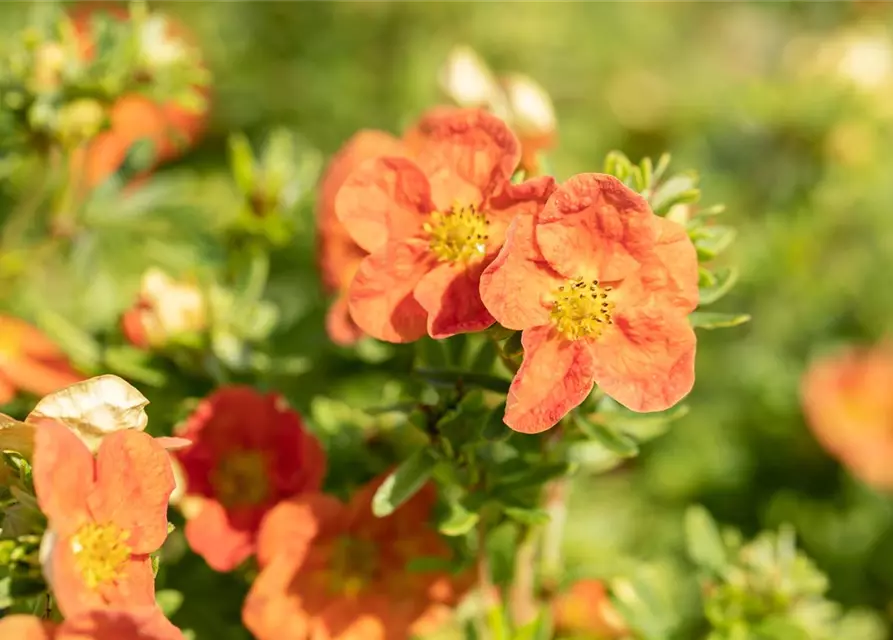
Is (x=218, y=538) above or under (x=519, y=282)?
under

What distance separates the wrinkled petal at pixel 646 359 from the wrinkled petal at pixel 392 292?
0.23 meters

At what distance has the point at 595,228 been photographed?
1170 millimetres

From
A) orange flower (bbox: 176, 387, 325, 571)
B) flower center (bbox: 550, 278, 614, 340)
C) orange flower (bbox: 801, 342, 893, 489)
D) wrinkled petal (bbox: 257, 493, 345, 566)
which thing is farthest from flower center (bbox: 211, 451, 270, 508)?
orange flower (bbox: 801, 342, 893, 489)

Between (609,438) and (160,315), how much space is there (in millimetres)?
756

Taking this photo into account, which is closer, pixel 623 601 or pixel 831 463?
pixel 623 601

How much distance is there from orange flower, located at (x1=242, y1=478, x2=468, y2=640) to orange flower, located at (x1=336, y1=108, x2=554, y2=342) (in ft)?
1.04

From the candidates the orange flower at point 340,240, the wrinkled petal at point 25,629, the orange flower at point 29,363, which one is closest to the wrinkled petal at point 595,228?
the orange flower at point 340,240

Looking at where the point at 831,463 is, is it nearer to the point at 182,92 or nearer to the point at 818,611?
the point at 818,611

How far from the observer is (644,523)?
2.34 m

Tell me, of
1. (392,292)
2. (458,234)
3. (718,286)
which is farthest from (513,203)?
(718,286)

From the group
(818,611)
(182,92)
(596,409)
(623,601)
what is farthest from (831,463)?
(182,92)

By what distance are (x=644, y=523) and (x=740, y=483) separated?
0.39 meters

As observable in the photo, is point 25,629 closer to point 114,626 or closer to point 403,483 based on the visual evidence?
point 114,626

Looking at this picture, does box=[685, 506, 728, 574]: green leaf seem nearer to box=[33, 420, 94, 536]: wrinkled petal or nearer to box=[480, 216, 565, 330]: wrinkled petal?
box=[480, 216, 565, 330]: wrinkled petal
